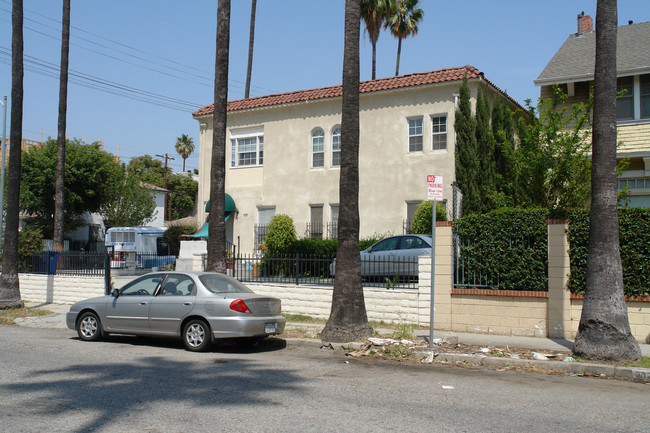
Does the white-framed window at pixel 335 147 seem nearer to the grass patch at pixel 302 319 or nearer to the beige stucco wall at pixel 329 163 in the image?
the beige stucco wall at pixel 329 163

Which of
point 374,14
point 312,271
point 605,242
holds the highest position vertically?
point 374,14

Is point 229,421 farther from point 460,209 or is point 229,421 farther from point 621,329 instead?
point 460,209

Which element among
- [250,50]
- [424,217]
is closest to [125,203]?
[250,50]

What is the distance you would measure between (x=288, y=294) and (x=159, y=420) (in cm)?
913

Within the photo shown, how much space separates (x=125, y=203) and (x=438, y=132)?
2738cm

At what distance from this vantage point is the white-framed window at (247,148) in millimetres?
25844

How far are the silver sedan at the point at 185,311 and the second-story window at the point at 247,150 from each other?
14.6 meters

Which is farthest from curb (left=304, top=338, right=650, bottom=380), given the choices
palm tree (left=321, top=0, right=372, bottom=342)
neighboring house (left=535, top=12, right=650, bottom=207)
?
neighboring house (left=535, top=12, right=650, bottom=207)

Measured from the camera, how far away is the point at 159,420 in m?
5.98

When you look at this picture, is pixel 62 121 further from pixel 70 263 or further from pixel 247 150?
pixel 247 150

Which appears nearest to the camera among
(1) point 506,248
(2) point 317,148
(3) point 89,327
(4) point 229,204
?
(3) point 89,327

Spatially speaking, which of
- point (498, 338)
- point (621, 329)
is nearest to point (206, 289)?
point (498, 338)

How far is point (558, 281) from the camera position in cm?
1189

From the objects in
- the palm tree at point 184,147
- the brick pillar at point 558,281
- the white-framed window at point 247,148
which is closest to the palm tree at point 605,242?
the brick pillar at point 558,281
